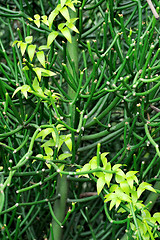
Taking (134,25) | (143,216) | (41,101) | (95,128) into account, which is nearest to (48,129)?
(41,101)

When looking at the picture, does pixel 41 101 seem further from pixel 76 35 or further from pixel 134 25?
pixel 134 25

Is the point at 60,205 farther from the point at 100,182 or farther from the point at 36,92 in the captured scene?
the point at 36,92

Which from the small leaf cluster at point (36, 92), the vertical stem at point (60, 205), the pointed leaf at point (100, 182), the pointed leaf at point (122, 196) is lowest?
the vertical stem at point (60, 205)

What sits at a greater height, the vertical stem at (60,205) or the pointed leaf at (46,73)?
the pointed leaf at (46,73)

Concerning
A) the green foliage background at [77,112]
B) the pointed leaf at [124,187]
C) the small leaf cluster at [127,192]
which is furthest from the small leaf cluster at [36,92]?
the pointed leaf at [124,187]

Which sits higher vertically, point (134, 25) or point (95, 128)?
point (134, 25)

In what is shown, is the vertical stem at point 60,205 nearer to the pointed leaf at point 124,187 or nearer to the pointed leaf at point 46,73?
the pointed leaf at point 124,187

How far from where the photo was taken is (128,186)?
1.03 meters

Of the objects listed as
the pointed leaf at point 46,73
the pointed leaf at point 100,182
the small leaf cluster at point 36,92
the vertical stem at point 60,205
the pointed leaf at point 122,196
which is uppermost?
the pointed leaf at point 46,73

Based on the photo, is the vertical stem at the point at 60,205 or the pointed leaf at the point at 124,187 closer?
the pointed leaf at the point at 124,187

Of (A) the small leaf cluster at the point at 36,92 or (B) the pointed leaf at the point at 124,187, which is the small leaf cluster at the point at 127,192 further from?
(A) the small leaf cluster at the point at 36,92

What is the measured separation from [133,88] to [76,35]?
17.8 inches

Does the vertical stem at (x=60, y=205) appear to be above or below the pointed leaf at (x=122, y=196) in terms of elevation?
below

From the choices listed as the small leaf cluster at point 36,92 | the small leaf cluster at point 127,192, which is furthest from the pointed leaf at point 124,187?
the small leaf cluster at point 36,92
